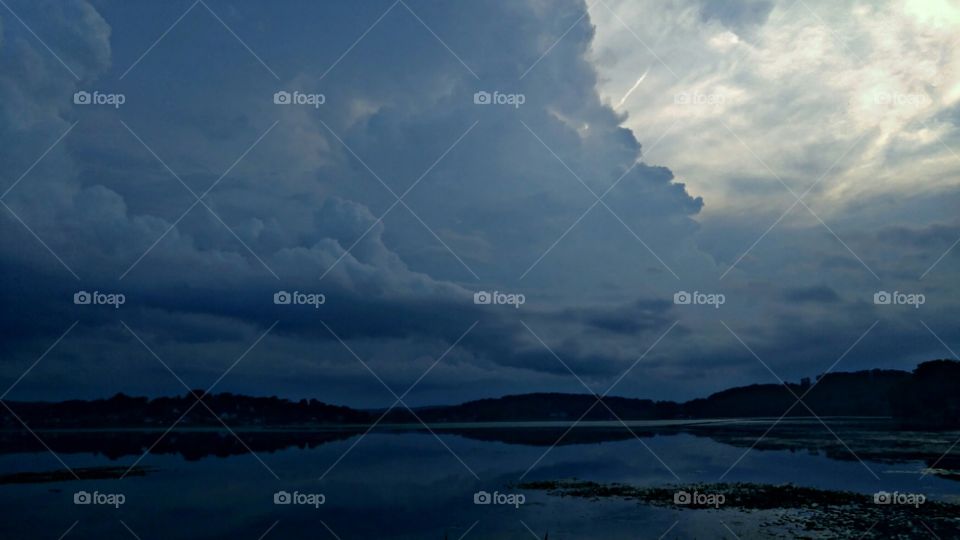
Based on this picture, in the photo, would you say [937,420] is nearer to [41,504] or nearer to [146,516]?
[146,516]

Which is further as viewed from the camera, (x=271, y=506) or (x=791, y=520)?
(x=271, y=506)

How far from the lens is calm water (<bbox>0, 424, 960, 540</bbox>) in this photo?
1192 inches

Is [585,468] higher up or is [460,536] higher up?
[585,468]

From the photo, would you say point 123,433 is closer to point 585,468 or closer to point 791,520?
point 585,468

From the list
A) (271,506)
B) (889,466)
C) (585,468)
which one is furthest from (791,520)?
(271,506)

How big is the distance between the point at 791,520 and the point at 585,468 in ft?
64.5

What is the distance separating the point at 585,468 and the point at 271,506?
21.0 metres

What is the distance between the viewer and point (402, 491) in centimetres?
4075

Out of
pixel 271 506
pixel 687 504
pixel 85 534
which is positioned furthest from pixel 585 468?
pixel 85 534

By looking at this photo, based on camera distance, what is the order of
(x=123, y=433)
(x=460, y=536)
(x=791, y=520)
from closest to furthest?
(x=791, y=520), (x=460, y=536), (x=123, y=433)

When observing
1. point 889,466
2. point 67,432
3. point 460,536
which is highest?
point 67,432

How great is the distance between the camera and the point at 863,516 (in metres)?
28.0

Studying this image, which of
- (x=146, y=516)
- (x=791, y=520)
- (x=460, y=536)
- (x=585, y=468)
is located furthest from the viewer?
(x=585, y=468)

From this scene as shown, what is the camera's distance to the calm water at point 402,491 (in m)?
30.3
